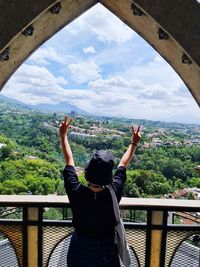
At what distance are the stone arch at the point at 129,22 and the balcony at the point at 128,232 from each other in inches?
39.3

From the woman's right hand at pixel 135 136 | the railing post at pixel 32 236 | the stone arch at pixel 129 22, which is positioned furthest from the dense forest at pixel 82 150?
the woman's right hand at pixel 135 136

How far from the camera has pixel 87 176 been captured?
2184mm

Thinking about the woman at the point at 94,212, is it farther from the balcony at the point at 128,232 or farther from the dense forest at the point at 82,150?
the dense forest at the point at 82,150

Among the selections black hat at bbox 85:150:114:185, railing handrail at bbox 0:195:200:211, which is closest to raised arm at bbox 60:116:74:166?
black hat at bbox 85:150:114:185

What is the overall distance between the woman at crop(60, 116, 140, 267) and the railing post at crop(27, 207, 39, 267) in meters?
0.98

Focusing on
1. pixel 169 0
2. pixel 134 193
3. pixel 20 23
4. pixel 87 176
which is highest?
pixel 169 0

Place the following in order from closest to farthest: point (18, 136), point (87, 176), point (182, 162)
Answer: point (87, 176)
point (182, 162)
point (18, 136)

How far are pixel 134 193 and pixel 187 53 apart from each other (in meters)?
10.9

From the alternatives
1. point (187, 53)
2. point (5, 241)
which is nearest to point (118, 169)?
point (187, 53)

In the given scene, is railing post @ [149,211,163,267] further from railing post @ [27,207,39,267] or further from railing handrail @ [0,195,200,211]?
railing post @ [27,207,39,267]

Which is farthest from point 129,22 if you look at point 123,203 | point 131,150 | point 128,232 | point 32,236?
point 32,236

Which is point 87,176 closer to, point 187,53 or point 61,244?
point 187,53

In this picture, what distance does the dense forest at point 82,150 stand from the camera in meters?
13.5

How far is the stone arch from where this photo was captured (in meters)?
2.46
